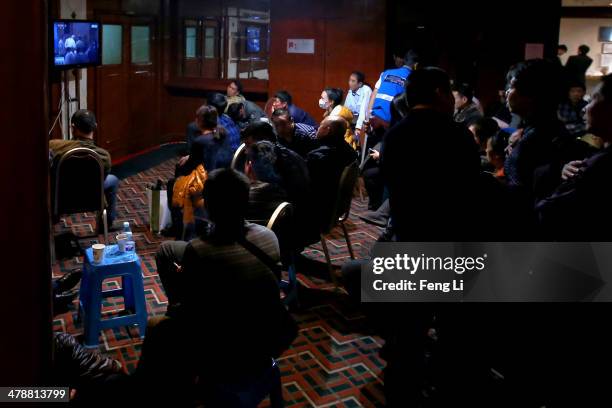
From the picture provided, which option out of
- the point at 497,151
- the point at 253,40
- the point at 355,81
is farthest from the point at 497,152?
the point at 253,40

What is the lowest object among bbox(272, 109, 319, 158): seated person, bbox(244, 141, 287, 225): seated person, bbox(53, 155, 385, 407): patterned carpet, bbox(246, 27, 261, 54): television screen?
bbox(53, 155, 385, 407): patterned carpet

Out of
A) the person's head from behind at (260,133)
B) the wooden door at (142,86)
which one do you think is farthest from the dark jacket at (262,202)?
the wooden door at (142,86)

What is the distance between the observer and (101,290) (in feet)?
11.2

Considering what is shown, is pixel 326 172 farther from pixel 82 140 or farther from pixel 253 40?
pixel 253 40

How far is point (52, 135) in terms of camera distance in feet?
21.7

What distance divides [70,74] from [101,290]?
172 inches

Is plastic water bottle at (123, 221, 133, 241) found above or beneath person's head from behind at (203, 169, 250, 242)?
beneath

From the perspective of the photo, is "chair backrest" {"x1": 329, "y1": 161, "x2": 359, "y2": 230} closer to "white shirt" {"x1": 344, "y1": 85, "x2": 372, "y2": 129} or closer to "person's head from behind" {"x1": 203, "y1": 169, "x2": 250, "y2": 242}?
"person's head from behind" {"x1": 203, "y1": 169, "x2": 250, "y2": 242}

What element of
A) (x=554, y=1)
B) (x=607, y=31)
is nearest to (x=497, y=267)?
(x=554, y=1)

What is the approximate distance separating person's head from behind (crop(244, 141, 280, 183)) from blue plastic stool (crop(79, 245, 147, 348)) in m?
0.83

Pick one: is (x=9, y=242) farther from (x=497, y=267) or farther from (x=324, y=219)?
(x=324, y=219)

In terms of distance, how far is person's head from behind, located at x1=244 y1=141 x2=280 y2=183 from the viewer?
11.6 ft

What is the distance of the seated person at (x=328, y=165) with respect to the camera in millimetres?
3895

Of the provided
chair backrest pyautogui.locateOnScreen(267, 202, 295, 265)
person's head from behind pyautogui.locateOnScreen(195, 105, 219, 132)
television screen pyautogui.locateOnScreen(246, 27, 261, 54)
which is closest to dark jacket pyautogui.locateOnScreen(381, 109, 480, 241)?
chair backrest pyautogui.locateOnScreen(267, 202, 295, 265)
